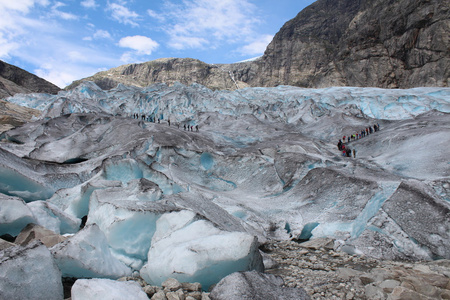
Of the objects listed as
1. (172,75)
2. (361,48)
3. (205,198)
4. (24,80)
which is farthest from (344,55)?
(205,198)

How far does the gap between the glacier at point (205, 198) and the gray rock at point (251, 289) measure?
29 centimetres

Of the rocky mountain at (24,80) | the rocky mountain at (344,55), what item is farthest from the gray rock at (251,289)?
the rocky mountain at (24,80)

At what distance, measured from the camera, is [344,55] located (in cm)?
5684

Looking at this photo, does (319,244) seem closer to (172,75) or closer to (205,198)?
(205,198)

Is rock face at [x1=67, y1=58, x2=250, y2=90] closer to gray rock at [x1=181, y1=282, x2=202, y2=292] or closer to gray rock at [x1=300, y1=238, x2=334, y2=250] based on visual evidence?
gray rock at [x1=300, y1=238, x2=334, y2=250]

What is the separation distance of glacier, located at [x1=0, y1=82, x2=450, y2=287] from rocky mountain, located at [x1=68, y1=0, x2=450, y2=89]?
3282 cm

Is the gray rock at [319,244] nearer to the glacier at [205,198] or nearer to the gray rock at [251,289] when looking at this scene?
the glacier at [205,198]

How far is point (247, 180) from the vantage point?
10.7m

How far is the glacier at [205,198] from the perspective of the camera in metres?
3.96

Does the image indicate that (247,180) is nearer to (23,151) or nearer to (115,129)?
(115,129)

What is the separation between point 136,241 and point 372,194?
519cm

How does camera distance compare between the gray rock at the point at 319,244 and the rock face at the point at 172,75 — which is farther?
the rock face at the point at 172,75

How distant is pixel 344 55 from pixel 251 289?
61.0 metres

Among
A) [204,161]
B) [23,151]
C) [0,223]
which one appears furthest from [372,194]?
[23,151]
